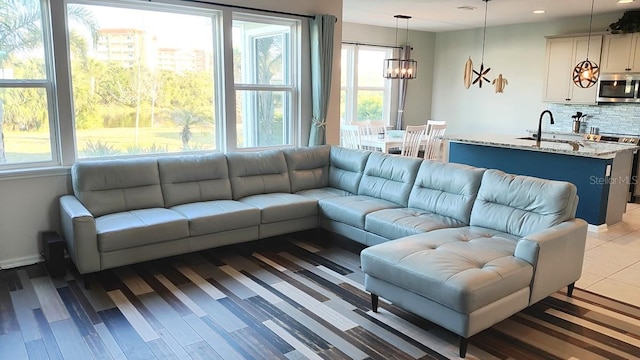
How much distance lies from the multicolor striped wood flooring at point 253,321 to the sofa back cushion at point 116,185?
0.54m

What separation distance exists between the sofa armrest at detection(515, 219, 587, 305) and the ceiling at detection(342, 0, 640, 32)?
3.94 metres

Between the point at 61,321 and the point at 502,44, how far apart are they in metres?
7.88

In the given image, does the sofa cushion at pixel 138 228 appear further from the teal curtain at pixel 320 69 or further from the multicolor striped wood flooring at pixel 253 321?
the teal curtain at pixel 320 69

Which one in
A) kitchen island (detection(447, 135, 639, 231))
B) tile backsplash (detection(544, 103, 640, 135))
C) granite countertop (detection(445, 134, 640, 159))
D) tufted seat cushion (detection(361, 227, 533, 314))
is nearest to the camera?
tufted seat cushion (detection(361, 227, 533, 314))

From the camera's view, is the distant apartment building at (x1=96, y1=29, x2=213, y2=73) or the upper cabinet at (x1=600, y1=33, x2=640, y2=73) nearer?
the distant apartment building at (x1=96, y1=29, x2=213, y2=73)

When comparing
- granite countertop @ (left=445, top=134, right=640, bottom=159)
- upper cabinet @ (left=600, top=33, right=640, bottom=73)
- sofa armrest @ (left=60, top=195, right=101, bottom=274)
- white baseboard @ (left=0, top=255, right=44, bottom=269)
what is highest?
upper cabinet @ (left=600, top=33, right=640, bottom=73)

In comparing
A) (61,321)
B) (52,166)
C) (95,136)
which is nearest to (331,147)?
(95,136)

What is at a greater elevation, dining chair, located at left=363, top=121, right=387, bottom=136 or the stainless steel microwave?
the stainless steel microwave

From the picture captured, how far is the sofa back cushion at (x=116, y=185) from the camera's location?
3.87 meters

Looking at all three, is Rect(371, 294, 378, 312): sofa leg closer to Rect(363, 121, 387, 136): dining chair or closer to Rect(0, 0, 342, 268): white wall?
Rect(0, 0, 342, 268): white wall

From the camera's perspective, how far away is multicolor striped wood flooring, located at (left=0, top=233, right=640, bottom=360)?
2678mm

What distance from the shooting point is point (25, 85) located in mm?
3881

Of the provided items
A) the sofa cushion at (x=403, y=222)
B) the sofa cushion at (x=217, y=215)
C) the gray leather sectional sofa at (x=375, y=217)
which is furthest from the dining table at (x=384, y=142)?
the sofa cushion at (x=217, y=215)

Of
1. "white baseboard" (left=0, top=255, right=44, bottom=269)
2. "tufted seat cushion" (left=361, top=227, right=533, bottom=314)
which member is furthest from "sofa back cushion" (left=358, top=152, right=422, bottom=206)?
"white baseboard" (left=0, top=255, right=44, bottom=269)
